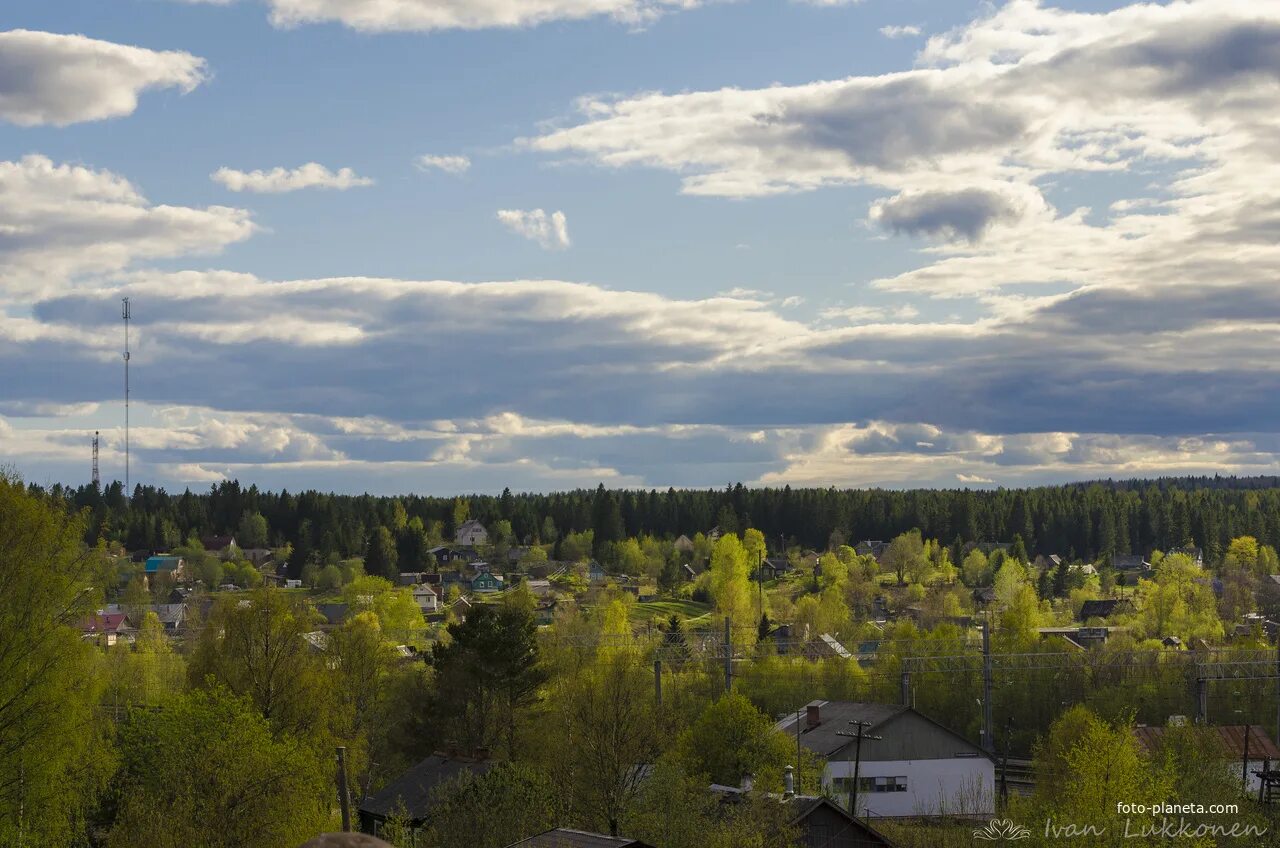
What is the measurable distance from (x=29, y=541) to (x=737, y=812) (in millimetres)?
21591

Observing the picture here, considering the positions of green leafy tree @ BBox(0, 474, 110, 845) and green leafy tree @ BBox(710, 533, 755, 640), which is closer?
green leafy tree @ BBox(0, 474, 110, 845)

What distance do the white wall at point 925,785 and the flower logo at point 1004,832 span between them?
19230mm

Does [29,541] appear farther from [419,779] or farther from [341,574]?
[341,574]

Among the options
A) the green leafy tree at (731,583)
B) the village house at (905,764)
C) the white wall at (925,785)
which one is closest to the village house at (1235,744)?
the village house at (905,764)

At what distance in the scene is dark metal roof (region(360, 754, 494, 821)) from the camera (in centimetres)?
4931

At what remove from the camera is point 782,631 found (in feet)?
444

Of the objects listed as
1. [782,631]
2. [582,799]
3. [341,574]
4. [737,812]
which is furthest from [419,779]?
[341,574]

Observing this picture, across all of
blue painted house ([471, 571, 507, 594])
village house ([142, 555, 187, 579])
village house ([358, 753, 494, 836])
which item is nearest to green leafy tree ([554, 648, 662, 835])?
village house ([358, 753, 494, 836])

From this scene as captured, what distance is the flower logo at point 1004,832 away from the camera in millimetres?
42656

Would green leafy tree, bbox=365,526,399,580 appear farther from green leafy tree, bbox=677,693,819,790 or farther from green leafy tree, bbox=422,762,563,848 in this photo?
green leafy tree, bbox=422,762,563,848

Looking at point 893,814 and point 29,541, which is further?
point 893,814

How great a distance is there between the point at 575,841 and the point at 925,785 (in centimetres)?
4107

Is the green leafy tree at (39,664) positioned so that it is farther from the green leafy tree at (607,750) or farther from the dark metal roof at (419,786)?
the green leafy tree at (607,750)

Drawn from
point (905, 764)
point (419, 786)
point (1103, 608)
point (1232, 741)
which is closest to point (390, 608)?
point (905, 764)
